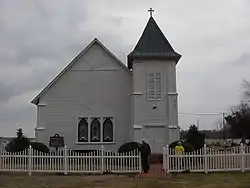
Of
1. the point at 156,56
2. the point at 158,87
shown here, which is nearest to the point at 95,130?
the point at 158,87

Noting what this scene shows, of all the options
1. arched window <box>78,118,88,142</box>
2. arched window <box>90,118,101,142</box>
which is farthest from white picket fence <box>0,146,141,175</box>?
arched window <box>78,118,88,142</box>

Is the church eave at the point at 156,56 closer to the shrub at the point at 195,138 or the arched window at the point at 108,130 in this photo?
the arched window at the point at 108,130

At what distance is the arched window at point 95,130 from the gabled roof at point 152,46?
5.22 metres

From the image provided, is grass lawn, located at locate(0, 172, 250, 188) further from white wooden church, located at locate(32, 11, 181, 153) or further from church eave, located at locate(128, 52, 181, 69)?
church eave, located at locate(128, 52, 181, 69)

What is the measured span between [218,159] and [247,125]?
95.3ft

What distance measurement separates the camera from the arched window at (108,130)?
34781mm

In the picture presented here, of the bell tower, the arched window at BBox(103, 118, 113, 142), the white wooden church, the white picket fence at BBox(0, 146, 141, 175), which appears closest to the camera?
the white picket fence at BBox(0, 146, 141, 175)

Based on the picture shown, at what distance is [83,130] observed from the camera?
35.2 metres

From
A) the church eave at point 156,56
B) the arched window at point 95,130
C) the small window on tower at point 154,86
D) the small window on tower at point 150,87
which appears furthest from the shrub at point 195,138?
the arched window at point 95,130

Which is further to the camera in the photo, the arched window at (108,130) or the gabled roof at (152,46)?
the arched window at (108,130)

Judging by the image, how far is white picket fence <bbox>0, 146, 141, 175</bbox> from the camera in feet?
76.5

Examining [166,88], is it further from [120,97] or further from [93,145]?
[93,145]

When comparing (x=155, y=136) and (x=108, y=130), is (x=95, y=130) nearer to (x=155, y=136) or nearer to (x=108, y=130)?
(x=108, y=130)

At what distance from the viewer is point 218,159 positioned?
2338cm
